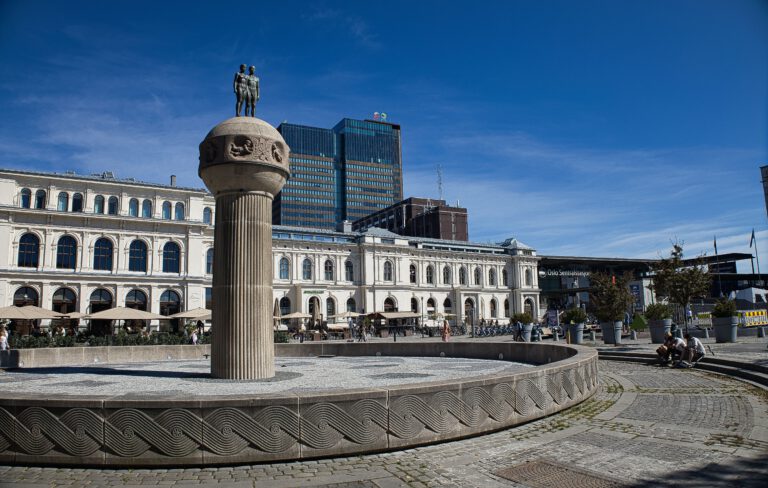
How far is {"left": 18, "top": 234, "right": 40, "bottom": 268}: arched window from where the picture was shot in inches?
2173

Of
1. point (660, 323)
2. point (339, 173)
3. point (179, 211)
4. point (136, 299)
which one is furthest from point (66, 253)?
point (339, 173)

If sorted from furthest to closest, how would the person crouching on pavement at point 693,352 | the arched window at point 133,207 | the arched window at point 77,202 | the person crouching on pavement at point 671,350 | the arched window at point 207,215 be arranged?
1. the arched window at point 207,215
2. the arched window at point 133,207
3. the arched window at point 77,202
4. the person crouching on pavement at point 671,350
5. the person crouching on pavement at point 693,352

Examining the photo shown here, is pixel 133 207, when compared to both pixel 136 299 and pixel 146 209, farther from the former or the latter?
pixel 136 299

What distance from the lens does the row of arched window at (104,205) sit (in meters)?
56.3

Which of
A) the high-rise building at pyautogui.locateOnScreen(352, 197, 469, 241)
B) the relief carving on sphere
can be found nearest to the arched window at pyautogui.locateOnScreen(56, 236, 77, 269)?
the relief carving on sphere

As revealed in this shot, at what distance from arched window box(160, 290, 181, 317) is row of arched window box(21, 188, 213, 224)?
889cm

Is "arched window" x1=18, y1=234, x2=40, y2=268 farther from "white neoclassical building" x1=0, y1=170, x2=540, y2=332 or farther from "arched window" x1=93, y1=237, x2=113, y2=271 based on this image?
"arched window" x1=93, y1=237, x2=113, y2=271

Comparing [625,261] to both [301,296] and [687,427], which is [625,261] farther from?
[687,427]

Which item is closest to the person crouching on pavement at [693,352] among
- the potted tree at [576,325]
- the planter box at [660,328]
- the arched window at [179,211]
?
the planter box at [660,328]

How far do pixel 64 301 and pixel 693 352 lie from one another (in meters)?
58.3

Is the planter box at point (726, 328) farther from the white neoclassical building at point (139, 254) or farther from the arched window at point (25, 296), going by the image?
the arched window at point (25, 296)

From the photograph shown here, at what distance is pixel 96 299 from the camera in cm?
5775

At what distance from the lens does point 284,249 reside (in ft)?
247

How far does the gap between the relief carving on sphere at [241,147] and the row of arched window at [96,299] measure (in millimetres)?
52336
